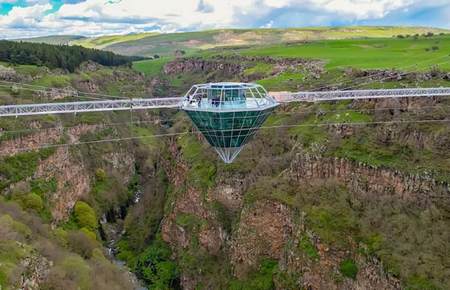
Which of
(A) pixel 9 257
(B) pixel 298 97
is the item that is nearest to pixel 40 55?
(B) pixel 298 97

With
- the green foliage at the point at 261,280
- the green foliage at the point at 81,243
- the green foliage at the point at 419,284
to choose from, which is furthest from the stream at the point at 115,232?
the green foliage at the point at 419,284

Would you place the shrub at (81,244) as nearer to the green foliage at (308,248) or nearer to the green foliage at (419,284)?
the green foliage at (308,248)

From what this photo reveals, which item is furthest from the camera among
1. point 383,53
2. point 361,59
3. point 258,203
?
point 383,53

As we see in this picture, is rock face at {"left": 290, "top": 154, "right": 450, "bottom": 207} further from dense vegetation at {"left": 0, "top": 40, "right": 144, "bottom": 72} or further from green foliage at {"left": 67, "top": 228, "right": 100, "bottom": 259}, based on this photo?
dense vegetation at {"left": 0, "top": 40, "right": 144, "bottom": 72}

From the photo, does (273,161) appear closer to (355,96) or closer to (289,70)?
(355,96)

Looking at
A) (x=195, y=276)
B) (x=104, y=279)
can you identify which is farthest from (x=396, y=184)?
(x=104, y=279)

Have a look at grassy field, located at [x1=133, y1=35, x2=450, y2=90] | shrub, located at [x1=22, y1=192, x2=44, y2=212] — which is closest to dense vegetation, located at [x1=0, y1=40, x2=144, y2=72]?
grassy field, located at [x1=133, y1=35, x2=450, y2=90]

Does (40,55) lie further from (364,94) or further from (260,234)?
(364,94)
